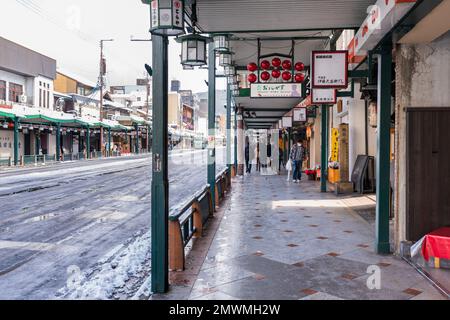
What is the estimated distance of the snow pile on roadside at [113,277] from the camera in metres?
5.52

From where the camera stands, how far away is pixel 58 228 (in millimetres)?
9875

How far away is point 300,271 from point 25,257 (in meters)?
4.67

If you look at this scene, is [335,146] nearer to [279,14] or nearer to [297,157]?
[297,157]

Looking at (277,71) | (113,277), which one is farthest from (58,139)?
(113,277)

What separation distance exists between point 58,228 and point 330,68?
701cm

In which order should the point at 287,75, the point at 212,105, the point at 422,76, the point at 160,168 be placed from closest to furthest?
the point at 160,168 < the point at 422,76 < the point at 212,105 < the point at 287,75

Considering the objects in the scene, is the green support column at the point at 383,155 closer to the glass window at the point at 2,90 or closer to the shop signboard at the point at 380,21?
the shop signboard at the point at 380,21

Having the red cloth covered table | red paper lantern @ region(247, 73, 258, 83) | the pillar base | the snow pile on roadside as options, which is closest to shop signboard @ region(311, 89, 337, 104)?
red paper lantern @ region(247, 73, 258, 83)

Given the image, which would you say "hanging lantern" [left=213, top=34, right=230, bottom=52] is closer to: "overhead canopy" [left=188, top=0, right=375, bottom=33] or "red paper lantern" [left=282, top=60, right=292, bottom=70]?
"overhead canopy" [left=188, top=0, right=375, bottom=33]

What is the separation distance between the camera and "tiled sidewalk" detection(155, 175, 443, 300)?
532 centimetres

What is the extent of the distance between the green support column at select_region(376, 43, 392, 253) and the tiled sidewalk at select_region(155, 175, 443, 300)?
38 cm

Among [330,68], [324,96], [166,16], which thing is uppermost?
[330,68]

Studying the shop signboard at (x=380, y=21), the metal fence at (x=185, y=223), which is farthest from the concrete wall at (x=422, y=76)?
the metal fence at (x=185, y=223)
